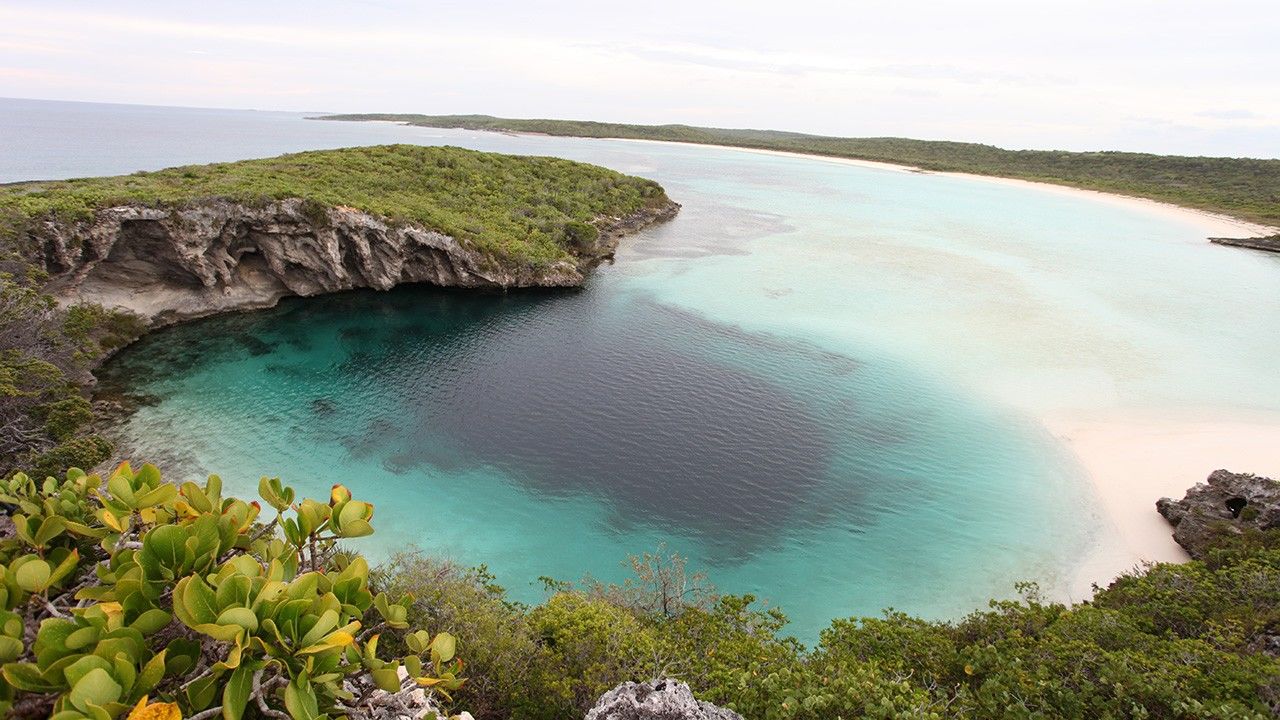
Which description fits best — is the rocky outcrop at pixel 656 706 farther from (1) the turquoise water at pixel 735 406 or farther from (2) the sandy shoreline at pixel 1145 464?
(2) the sandy shoreline at pixel 1145 464

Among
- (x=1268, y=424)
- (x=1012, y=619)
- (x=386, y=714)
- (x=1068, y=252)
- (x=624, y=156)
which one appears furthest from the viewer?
(x=624, y=156)

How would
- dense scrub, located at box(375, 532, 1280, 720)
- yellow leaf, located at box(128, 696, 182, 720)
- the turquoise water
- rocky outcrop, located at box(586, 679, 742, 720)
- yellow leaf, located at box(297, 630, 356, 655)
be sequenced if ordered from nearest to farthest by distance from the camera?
yellow leaf, located at box(128, 696, 182, 720)
yellow leaf, located at box(297, 630, 356, 655)
rocky outcrop, located at box(586, 679, 742, 720)
dense scrub, located at box(375, 532, 1280, 720)
the turquoise water

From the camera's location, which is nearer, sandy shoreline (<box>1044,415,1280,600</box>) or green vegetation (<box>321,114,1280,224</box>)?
sandy shoreline (<box>1044,415,1280,600</box>)

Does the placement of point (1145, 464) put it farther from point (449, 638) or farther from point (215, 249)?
point (215, 249)

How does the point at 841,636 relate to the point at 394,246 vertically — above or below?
below

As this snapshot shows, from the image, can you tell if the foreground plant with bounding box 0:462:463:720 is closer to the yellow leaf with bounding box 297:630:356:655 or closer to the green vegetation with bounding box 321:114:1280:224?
the yellow leaf with bounding box 297:630:356:655

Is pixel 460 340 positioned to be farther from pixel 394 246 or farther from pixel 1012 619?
pixel 1012 619

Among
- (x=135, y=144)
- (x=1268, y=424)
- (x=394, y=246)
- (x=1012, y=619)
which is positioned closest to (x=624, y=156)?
(x=135, y=144)

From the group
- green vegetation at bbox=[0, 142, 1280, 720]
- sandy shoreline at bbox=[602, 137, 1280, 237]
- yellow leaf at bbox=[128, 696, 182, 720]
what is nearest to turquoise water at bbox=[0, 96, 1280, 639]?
green vegetation at bbox=[0, 142, 1280, 720]
